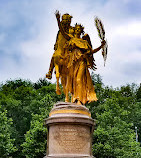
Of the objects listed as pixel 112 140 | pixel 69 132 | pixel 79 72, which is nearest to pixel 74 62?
pixel 79 72

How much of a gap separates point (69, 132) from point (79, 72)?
2.71 m

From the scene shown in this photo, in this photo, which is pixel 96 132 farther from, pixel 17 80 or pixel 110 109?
pixel 17 80

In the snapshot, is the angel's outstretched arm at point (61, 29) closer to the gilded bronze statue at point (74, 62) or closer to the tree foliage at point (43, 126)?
the gilded bronze statue at point (74, 62)

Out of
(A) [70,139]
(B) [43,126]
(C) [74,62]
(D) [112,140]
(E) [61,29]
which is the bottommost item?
(A) [70,139]

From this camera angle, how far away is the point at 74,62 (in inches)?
474

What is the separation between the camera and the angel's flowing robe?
11.9 meters

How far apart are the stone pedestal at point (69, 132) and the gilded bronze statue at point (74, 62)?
3.82ft

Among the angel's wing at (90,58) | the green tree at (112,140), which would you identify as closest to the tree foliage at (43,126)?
the green tree at (112,140)

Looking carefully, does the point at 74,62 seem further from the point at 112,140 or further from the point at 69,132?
the point at 112,140

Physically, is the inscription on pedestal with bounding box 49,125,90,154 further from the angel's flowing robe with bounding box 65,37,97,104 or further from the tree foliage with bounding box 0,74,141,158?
the tree foliage with bounding box 0,74,141,158

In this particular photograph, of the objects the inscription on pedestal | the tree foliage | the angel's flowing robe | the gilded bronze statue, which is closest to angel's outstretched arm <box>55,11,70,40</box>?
the gilded bronze statue

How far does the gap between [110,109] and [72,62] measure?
17.5m

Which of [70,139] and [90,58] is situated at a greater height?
[90,58]

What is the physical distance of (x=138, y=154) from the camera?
27203 millimetres
